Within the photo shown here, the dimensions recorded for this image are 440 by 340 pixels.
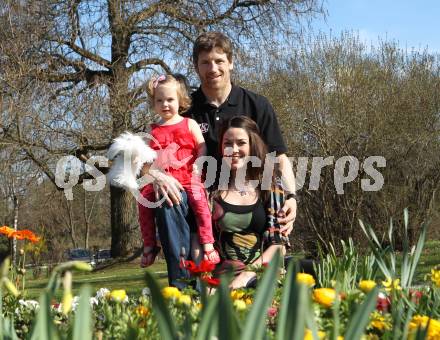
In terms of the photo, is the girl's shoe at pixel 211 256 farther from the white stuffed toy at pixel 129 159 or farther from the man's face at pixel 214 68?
the man's face at pixel 214 68

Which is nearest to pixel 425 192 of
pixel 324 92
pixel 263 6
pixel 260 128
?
pixel 324 92

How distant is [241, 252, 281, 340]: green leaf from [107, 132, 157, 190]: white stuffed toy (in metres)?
2.40

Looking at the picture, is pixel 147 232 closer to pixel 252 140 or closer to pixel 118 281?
pixel 252 140

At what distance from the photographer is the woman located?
3.01 m

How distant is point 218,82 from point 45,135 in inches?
392

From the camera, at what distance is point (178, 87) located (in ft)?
10.2

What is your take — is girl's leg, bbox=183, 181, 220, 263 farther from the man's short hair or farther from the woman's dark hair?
the man's short hair

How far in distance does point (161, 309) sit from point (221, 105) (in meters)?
2.64

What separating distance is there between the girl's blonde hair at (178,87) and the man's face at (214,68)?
0.10 m

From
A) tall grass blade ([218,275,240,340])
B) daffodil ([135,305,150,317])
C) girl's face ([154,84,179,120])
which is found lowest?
daffodil ([135,305,150,317])

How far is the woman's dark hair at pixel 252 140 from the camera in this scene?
9.90 feet

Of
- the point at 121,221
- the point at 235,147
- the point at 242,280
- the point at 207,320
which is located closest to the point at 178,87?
the point at 235,147

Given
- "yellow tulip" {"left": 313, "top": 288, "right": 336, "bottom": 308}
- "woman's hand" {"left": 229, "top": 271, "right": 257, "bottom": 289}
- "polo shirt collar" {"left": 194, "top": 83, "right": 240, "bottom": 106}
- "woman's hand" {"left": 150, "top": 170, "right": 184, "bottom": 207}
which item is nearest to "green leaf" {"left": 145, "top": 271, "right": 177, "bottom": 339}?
"yellow tulip" {"left": 313, "top": 288, "right": 336, "bottom": 308}

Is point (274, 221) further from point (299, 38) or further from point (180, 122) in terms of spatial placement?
point (299, 38)
